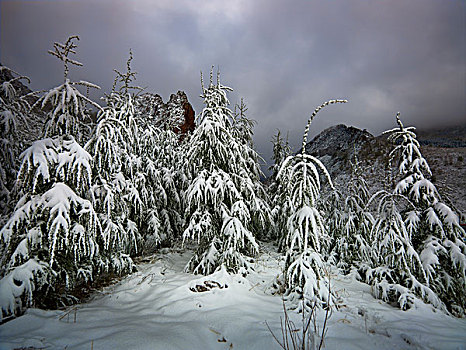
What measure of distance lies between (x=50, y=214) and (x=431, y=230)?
790 centimetres

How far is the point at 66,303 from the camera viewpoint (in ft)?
14.3

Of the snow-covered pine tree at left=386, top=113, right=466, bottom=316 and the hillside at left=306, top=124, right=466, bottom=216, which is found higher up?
the hillside at left=306, top=124, right=466, bottom=216

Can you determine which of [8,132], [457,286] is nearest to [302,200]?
[457,286]

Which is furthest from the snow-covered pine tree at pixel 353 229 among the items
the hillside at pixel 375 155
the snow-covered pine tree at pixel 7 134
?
the snow-covered pine tree at pixel 7 134

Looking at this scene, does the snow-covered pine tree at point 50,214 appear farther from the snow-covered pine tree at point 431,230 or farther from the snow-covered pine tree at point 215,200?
the snow-covered pine tree at point 431,230

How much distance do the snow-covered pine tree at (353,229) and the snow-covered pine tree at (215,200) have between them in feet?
11.9

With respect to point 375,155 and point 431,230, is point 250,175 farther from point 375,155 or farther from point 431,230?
point 375,155

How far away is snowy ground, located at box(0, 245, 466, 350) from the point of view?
9.48 ft

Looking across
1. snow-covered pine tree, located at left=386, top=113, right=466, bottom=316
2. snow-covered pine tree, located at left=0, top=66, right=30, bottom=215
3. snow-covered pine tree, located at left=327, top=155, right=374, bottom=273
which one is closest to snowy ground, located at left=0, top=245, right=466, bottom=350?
snow-covered pine tree, located at left=386, top=113, right=466, bottom=316

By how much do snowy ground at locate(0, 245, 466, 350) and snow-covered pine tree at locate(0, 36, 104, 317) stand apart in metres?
0.50

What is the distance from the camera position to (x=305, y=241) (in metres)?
4.32

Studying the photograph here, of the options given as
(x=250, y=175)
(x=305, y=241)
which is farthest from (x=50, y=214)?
(x=250, y=175)

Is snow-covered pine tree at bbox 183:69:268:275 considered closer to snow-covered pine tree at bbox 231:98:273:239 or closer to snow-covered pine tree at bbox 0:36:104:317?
snow-covered pine tree at bbox 231:98:273:239

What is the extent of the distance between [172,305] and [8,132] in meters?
5.89
